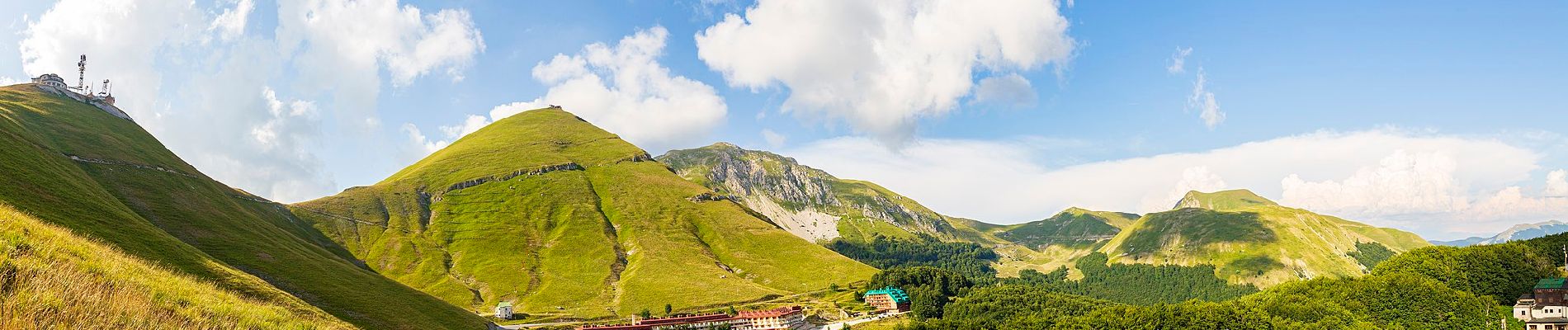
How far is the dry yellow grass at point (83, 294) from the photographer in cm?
1506

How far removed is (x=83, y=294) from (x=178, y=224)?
126368 millimetres

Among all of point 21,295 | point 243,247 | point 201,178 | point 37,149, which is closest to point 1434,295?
point 21,295

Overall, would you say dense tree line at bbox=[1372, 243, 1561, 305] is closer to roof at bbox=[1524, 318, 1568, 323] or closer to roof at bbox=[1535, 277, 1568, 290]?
roof at bbox=[1535, 277, 1568, 290]

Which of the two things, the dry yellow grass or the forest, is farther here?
the forest

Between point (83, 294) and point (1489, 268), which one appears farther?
point (1489, 268)

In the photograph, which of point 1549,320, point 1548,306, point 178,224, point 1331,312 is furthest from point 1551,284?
point 178,224

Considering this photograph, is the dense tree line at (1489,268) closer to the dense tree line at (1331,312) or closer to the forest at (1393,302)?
the forest at (1393,302)

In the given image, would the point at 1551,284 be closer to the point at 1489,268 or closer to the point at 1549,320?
the point at 1549,320

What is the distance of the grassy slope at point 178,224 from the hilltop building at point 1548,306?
17902 centimetres

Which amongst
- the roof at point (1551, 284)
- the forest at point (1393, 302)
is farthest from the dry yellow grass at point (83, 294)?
the roof at point (1551, 284)

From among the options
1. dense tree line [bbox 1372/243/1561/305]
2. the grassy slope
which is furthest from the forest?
the grassy slope

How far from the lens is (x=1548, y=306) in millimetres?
122500

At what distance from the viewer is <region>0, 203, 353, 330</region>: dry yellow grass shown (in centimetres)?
1506

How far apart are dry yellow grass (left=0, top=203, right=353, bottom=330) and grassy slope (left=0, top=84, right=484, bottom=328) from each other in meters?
40.0
